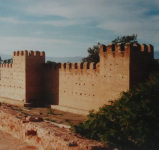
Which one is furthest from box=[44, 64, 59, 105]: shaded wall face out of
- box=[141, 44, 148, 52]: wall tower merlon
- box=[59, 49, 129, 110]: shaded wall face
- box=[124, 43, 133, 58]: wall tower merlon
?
→ box=[141, 44, 148, 52]: wall tower merlon

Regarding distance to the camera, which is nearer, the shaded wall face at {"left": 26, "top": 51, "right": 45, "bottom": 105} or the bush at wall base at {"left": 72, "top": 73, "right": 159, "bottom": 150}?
the bush at wall base at {"left": 72, "top": 73, "right": 159, "bottom": 150}

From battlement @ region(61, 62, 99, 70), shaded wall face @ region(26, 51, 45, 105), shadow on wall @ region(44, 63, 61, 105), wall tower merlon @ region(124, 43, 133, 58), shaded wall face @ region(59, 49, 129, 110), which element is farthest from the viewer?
shaded wall face @ region(26, 51, 45, 105)

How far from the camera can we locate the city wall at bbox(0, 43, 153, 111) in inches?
569

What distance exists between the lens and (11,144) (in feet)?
45.0

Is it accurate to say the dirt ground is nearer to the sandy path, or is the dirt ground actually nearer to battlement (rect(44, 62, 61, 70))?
the sandy path

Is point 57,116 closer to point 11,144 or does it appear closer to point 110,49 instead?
point 11,144

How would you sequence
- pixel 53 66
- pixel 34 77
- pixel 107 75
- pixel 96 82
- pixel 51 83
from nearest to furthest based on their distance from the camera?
pixel 107 75 → pixel 96 82 → pixel 53 66 → pixel 51 83 → pixel 34 77

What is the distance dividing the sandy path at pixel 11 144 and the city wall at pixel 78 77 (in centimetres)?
536

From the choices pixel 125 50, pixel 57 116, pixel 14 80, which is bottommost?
pixel 57 116

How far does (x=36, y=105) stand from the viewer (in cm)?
2255

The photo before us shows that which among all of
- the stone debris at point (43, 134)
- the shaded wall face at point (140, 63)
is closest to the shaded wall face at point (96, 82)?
the shaded wall face at point (140, 63)

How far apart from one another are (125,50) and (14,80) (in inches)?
537

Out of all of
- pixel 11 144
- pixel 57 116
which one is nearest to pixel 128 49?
pixel 57 116

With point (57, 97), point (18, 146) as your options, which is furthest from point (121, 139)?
point (57, 97)
